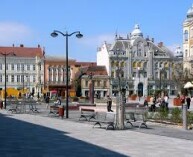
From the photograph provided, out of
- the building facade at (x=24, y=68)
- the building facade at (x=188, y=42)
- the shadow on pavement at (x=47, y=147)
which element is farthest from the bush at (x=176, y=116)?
the building facade at (x=24, y=68)

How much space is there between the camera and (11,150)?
50.0ft

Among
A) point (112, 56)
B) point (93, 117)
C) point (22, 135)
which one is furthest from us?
point (112, 56)

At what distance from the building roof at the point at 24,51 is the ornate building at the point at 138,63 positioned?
16.0 metres

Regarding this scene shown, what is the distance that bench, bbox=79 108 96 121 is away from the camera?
101 ft

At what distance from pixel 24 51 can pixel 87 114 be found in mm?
94710

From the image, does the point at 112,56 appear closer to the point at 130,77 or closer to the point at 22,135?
the point at 130,77

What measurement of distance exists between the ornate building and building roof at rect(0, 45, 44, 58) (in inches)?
631

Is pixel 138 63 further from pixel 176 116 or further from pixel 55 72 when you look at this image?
pixel 176 116

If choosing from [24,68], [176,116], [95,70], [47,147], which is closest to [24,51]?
[24,68]

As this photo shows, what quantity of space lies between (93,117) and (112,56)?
87069mm

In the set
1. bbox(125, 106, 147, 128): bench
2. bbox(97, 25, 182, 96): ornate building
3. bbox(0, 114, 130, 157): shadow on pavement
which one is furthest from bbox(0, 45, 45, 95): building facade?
bbox(0, 114, 130, 157): shadow on pavement

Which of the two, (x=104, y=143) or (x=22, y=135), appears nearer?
(x=104, y=143)


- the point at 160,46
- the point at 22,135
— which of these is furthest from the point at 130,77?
the point at 22,135

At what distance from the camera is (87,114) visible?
33094 mm
